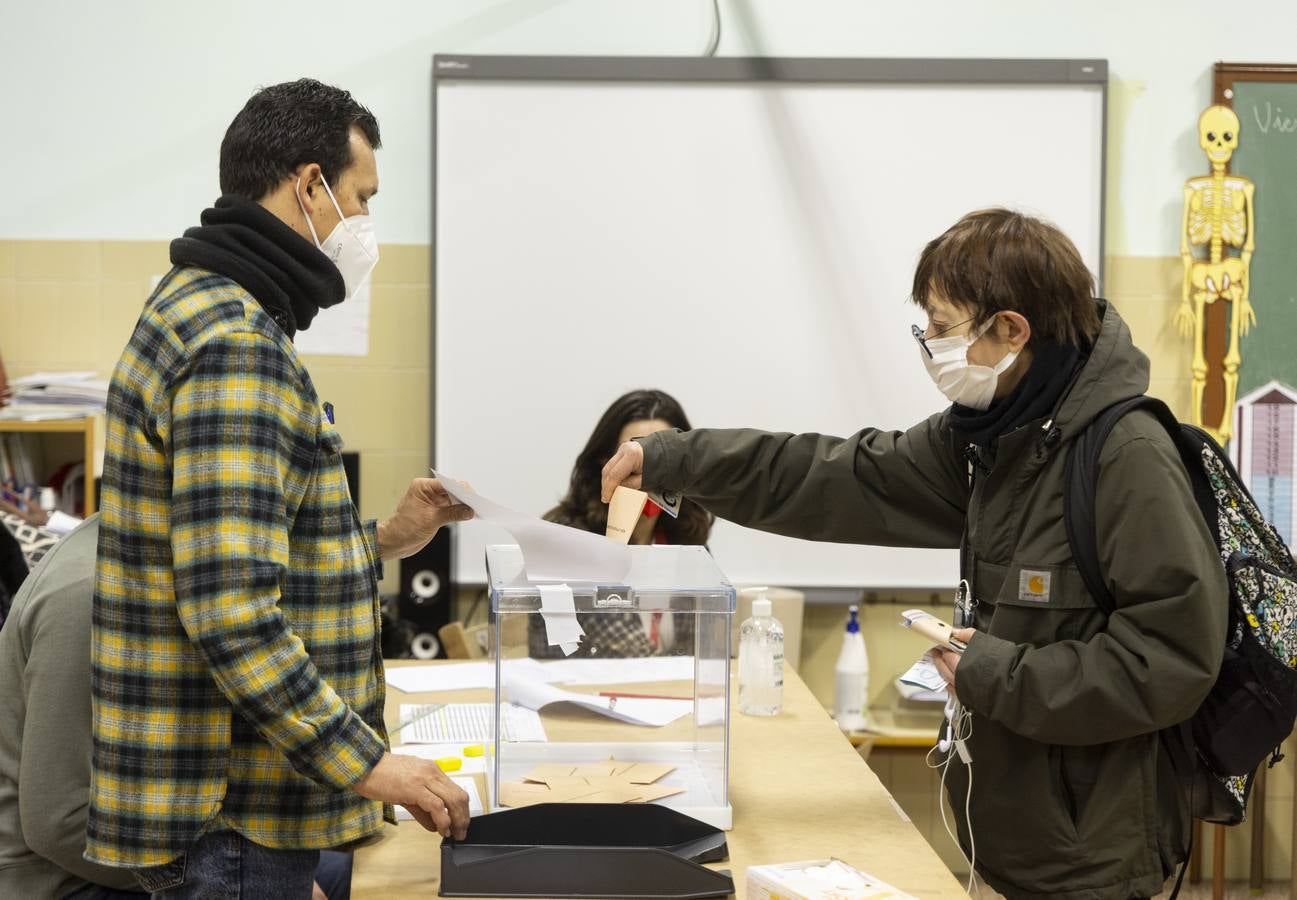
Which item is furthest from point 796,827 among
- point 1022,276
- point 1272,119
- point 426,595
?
point 1272,119

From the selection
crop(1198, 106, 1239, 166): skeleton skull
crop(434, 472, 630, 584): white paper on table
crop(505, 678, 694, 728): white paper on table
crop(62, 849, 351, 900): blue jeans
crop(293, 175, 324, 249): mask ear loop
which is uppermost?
crop(1198, 106, 1239, 166): skeleton skull

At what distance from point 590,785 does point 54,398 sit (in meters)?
2.42

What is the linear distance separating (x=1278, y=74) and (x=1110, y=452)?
2.58 meters

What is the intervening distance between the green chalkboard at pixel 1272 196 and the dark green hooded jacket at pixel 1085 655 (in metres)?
2.24

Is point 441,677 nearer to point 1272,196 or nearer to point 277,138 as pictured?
point 277,138

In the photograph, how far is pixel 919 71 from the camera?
355 centimetres

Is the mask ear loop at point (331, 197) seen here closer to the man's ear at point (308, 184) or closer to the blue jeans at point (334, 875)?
the man's ear at point (308, 184)

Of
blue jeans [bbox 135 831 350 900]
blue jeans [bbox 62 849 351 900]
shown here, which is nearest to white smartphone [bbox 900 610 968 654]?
blue jeans [bbox 135 831 350 900]

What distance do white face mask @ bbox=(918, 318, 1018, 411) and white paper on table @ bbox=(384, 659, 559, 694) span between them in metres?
1.05

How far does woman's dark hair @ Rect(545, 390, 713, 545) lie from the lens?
3.04m

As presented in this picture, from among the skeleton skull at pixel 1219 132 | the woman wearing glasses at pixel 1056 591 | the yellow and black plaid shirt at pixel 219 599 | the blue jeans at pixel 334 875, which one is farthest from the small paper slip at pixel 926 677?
the skeleton skull at pixel 1219 132

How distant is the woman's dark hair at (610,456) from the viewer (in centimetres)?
304

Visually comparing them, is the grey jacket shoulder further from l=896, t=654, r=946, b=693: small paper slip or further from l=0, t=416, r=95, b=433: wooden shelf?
l=0, t=416, r=95, b=433: wooden shelf

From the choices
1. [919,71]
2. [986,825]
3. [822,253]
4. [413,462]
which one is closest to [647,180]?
[822,253]
